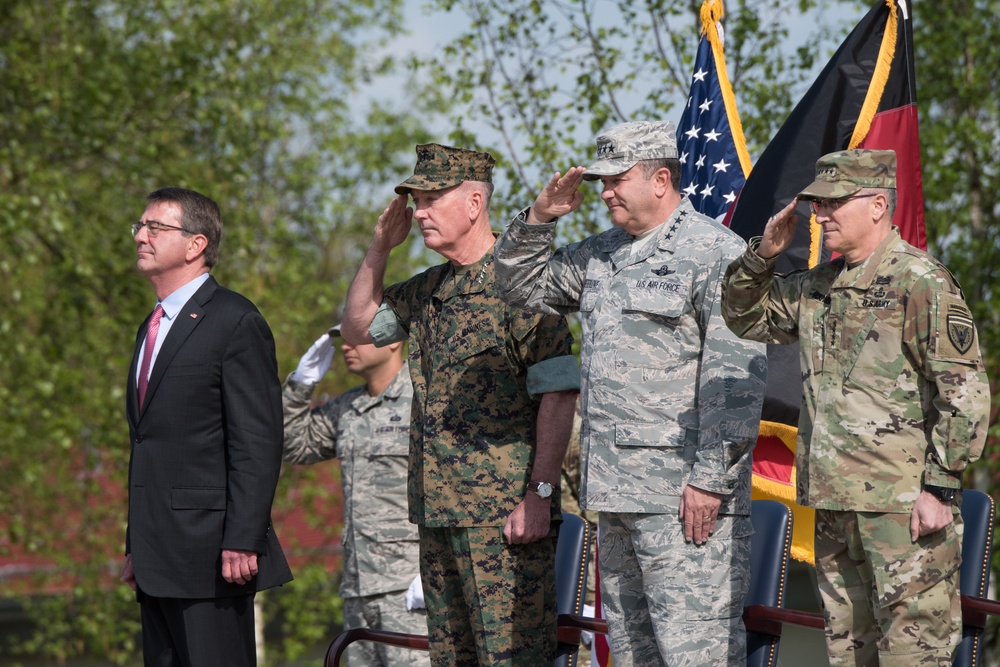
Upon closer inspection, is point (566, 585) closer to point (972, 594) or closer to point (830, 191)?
point (972, 594)

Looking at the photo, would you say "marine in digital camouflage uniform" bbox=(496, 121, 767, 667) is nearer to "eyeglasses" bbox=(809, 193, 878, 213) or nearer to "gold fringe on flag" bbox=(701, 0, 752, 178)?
"eyeglasses" bbox=(809, 193, 878, 213)

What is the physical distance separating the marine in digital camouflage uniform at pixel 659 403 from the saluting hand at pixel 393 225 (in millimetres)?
565

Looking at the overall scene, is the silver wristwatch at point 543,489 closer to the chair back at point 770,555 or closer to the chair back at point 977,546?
the chair back at point 770,555

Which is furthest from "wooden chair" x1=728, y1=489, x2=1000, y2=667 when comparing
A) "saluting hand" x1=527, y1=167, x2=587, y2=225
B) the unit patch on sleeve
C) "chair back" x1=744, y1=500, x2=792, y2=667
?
"saluting hand" x1=527, y1=167, x2=587, y2=225

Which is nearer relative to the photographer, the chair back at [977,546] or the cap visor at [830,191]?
the cap visor at [830,191]

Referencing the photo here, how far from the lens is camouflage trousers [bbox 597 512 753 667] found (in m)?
3.05

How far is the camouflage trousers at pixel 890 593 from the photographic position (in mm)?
2785

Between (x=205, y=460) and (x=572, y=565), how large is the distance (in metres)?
1.28

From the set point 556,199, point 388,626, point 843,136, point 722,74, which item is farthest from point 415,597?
point 722,74

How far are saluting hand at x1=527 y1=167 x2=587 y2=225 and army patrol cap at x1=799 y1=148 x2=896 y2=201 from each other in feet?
1.96

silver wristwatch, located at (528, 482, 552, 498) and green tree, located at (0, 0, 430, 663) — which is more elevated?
green tree, located at (0, 0, 430, 663)

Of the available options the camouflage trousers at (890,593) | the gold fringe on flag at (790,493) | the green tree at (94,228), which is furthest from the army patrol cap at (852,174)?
the green tree at (94,228)

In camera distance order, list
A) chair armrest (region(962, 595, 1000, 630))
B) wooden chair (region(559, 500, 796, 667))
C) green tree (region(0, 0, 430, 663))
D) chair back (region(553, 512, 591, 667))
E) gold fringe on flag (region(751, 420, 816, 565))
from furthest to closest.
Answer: green tree (region(0, 0, 430, 663)), gold fringe on flag (region(751, 420, 816, 565)), chair back (region(553, 512, 591, 667)), wooden chair (region(559, 500, 796, 667)), chair armrest (region(962, 595, 1000, 630))

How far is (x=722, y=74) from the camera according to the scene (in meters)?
5.19
